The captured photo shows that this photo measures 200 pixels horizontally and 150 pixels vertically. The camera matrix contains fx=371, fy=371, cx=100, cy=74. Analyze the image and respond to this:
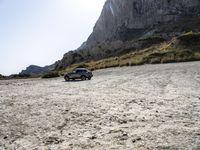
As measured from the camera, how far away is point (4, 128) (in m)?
15.5

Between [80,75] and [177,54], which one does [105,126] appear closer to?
[80,75]

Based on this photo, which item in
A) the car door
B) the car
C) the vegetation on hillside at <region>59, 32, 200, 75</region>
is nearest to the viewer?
the car

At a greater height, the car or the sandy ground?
the car

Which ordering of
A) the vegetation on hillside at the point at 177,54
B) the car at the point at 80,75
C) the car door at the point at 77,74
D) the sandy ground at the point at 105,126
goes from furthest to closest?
the vegetation on hillside at the point at 177,54
the car door at the point at 77,74
the car at the point at 80,75
the sandy ground at the point at 105,126

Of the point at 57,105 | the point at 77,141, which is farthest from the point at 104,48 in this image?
the point at 77,141

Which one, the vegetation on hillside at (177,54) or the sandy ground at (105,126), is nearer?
the sandy ground at (105,126)

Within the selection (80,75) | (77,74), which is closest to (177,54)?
(77,74)

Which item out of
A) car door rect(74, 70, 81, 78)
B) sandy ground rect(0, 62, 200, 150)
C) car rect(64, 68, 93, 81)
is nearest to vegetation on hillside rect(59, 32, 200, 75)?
car rect(64, 68, 93, 81)

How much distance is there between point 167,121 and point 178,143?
372 cm

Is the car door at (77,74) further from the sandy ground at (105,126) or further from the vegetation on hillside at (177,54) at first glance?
the sandy ground at (105,126)

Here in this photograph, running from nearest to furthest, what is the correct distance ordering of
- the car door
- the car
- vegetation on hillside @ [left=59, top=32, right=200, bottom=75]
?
the car, the car door, vegetation on hillside @ [left=59, top=32, right=200, bottom=75]

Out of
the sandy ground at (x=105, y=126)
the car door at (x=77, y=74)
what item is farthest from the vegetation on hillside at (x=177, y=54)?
the sandy ground at (x=105, y=126)

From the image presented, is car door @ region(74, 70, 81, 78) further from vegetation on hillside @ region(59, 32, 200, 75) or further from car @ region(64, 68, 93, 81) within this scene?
vegetation on hillside @ region(59, 32, 200, 75)

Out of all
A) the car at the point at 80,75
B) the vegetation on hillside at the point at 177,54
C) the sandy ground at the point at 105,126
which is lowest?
the sandy ground at the point at 105,126
